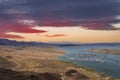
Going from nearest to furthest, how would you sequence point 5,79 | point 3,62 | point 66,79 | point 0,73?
point 5,79, point 0,73, point 66,79, point 3,62

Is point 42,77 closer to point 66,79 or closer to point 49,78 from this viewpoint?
point 49,78

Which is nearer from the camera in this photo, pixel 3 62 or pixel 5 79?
pixel 5 79

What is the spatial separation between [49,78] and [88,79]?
17.0 m

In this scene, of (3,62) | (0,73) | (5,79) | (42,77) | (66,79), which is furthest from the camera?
(3,62)

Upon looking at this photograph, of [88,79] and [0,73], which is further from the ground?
[0,73]

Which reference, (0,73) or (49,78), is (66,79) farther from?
(0,73)

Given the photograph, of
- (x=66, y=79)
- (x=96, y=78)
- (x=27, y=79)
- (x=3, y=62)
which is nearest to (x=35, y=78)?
(x=27, y=79)

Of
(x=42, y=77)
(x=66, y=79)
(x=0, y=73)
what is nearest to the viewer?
(x=0, y=73)

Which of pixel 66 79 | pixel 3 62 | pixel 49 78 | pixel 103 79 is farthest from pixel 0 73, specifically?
pixel 3 62

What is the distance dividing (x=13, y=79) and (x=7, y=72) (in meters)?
7.78

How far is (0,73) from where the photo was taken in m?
72.3

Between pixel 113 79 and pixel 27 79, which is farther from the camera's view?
pixel 113 79

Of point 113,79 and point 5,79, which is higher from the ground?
point 5,79

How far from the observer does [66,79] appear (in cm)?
9031
